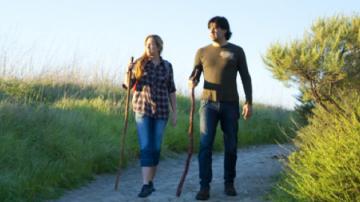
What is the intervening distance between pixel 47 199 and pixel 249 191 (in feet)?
8.23

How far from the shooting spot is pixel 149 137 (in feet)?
23.7

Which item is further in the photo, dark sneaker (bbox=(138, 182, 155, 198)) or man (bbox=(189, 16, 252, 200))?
dark sneaker (bbox=(138, 182, 155, 198))

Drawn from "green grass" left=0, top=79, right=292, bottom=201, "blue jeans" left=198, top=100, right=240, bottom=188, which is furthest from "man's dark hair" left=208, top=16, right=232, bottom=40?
"green grass" left=0, top=79, right=292, bottom=201

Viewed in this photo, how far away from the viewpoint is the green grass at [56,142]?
23.5 feet

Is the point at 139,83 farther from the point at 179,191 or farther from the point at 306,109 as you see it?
the point at 306,109

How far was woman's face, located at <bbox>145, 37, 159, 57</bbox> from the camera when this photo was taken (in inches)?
285

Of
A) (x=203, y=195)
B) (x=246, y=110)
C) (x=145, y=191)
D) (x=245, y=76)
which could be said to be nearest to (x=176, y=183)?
(x=145, y=191)

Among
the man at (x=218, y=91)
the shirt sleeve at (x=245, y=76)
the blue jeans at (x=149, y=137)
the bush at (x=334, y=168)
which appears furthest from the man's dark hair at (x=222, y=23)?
the bush at (x=334, y=168)

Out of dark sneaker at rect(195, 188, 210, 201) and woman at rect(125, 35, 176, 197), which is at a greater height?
woman at rect(125, 35, 176, 197)

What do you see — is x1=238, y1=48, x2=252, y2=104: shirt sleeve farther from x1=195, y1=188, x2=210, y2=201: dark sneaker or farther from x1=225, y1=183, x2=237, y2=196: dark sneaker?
x1=195, y1=188, x2=210, y2=201: dark sneaker

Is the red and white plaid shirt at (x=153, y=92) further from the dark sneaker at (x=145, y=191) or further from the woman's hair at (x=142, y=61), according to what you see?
the dark sneaker at (x=145, y=191)

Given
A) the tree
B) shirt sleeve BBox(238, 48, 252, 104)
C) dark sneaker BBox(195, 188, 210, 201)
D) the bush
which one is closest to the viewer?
the bush

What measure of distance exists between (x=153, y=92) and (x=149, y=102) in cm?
14

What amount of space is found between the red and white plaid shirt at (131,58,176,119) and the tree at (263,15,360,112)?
2635mm
